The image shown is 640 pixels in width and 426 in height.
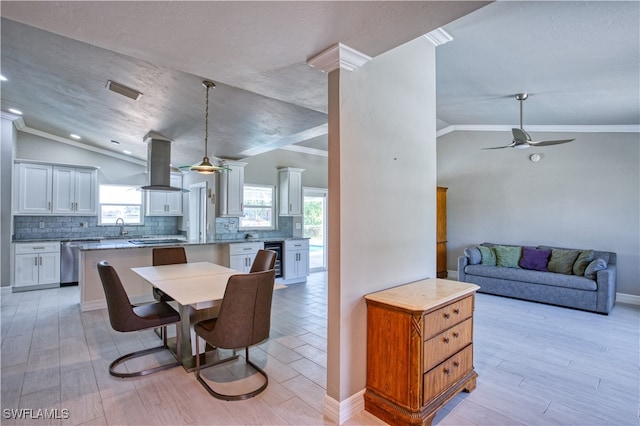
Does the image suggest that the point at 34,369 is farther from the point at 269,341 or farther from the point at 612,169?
the point at 612,169

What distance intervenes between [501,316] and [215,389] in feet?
12.6

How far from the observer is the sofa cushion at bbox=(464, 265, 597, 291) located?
4648mm

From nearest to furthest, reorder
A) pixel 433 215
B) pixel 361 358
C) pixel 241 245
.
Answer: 1. pixel 361 358
2. pixel 433 215
3. pixel 241 245

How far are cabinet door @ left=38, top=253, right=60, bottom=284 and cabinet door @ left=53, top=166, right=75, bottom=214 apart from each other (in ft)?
3.17

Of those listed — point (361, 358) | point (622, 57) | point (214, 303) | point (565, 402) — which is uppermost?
point (622, 57)

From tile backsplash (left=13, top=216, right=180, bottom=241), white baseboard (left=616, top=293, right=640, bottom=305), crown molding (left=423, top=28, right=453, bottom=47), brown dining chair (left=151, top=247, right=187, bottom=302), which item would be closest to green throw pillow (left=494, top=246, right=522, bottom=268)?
white baseboard (left=616, top=293, right=640, bottom=305)

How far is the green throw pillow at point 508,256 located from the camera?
5.68 m

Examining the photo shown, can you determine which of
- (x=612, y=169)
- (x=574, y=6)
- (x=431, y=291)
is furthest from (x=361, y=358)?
(x=612, y=169)

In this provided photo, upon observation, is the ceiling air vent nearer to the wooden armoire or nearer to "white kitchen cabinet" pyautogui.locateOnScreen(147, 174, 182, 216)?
"white kitchen cabinet" pyautogui.locateOnScreen(147, 174, 182, 216)

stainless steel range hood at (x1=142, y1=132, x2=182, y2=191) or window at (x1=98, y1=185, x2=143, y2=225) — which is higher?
stainless steel range hood at (x1=142, y1=132, x2=182, y2=191)

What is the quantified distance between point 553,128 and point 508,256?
2.37 metres

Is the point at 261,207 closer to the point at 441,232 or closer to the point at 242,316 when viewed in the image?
the point at 441,232

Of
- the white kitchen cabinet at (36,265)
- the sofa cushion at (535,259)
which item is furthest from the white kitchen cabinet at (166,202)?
the sofa cushion at (535,259)

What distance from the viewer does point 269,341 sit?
11.5 ft
